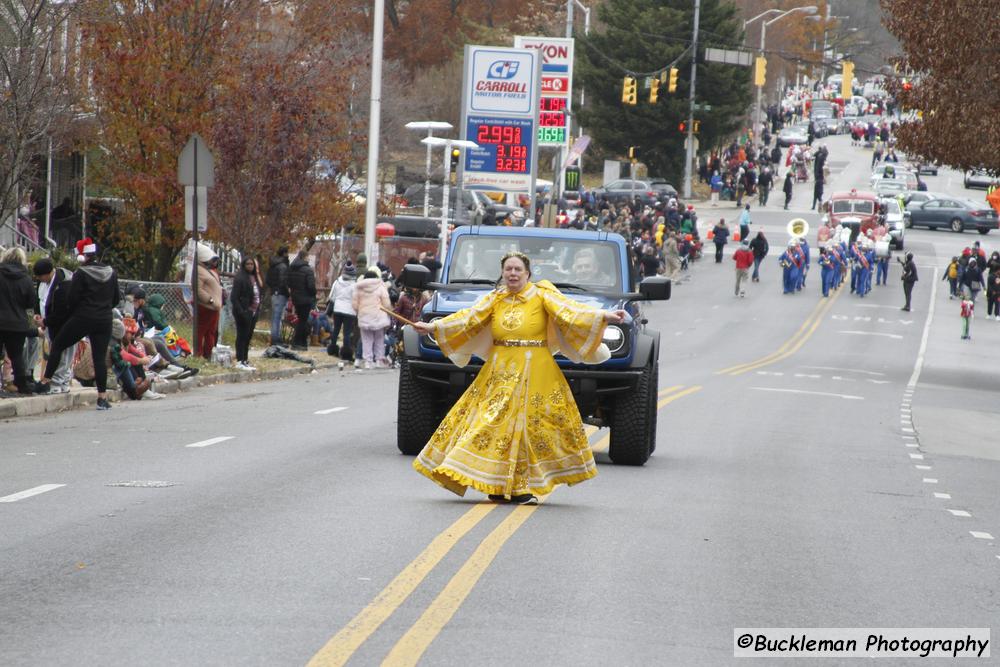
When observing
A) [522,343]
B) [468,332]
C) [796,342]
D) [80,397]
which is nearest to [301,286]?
[80,397]

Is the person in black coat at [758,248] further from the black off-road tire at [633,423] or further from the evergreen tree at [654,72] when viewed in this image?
the black off-road tire at [633,423]

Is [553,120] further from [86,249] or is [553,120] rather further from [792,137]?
[792,137]

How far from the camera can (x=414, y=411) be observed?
13984 mm

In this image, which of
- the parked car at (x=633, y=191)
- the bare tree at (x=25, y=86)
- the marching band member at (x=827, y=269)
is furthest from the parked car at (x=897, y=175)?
the bare tree at (x=25, y=86)

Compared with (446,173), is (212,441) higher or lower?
lower

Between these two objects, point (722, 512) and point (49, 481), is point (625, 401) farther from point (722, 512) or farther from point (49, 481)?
point (49, 481)

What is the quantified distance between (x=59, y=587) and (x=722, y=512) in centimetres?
522

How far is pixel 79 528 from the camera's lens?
9.55 metres

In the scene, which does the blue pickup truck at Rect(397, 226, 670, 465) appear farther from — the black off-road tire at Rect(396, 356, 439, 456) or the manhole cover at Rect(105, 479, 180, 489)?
the manhole cover at Rect(105, 479, 180, 489)

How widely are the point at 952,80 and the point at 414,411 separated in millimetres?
19095

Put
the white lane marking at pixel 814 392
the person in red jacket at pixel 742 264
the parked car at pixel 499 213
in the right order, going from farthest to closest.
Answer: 1. the person in red jacket at pixel 742 264
2. the parked car at pixel 499 213
3. the white lane marking at pixel 814 392

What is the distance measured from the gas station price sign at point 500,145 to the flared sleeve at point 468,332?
97.9ft

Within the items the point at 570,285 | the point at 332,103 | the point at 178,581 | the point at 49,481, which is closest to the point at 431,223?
the point at 332,103

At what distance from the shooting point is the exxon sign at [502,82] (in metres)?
41.3
